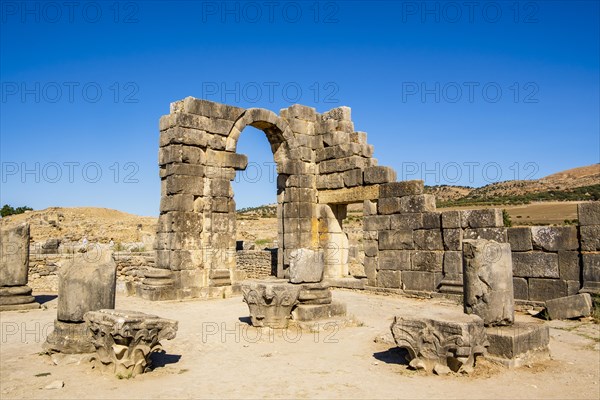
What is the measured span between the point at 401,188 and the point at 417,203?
70cm

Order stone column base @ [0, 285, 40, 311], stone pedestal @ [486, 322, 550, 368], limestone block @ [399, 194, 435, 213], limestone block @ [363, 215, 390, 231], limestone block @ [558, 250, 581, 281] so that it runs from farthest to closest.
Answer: limestone block @ [363, 215, 390, 231] → limestone block @ [399, 194, 435, 213] → stone column base @ [0, 285, 40, 311] → limestone block @ [558, 250, 581, 281] → stone pedestal @ [486, 322, 550, 368]

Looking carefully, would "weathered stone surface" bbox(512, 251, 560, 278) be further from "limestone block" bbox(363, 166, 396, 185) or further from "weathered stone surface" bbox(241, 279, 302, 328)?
"weathered stone surface" bbox(241, 279, 302, 328)

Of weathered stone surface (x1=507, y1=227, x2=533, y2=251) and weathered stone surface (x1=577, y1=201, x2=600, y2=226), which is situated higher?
weathered stone surface (x1=577, y1=201, x2=600, y2=226)

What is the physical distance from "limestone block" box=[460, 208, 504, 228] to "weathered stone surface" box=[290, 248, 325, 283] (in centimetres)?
423

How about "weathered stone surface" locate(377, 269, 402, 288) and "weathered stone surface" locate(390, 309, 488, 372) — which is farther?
"weathered stone surface" locate(377, 269, 402, 288)

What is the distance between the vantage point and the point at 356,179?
48.6 feet

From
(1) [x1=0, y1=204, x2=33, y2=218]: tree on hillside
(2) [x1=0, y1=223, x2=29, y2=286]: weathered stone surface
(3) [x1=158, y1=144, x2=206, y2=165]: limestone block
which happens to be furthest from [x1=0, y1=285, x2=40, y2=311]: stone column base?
(1) [x1=0, y1=204, x2=33, y2=218]: tree on hillside

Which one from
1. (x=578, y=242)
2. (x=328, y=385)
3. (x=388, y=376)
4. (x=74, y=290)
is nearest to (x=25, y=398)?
(x=74, y=290)

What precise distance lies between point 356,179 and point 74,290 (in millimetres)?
9326

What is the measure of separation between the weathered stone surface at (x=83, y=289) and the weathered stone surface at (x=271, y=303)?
2.53 m

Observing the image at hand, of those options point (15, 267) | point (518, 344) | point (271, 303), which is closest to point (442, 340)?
point (518, 344)

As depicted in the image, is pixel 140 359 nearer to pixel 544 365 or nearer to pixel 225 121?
pixel 544 365

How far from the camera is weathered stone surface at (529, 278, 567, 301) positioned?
9.85 meters

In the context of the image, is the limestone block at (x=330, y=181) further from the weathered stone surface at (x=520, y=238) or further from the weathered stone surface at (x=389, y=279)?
the weathered stone surface at (x=520, y=238)
